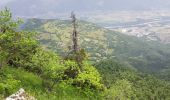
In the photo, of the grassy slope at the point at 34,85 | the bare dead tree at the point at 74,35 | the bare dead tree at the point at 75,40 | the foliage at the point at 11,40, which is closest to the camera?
the foliage at the point at 11,40

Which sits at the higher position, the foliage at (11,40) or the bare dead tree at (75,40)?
the foliage at (11,40)

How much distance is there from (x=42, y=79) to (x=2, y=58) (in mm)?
16737

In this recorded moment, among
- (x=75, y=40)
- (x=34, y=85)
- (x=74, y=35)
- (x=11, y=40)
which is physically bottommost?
(x=34, y=85)

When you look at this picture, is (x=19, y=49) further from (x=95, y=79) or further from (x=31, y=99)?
(x=95, y=79)

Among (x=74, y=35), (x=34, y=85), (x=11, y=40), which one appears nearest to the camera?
(x=11, y=40)

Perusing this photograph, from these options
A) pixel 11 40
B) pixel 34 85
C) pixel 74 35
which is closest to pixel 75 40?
pixel 74 35

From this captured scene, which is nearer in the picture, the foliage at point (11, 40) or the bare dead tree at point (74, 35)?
the foliage at point (11, 40)

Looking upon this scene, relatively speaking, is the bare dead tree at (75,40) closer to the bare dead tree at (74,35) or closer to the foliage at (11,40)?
the bare dead tree at (74,35)

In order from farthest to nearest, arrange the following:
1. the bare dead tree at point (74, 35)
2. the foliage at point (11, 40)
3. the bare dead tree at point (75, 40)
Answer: the bare dead tree at point (75, 40)
the bare dead tree at point (74, 35)
the foliage at point (11, 40)

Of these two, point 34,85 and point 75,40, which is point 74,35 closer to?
point 75,40

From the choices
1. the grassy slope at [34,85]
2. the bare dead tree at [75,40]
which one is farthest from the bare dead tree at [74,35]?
the grassy slope at [34,85]

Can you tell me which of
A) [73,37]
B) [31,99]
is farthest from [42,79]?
[31,99]

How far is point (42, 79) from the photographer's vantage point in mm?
69125

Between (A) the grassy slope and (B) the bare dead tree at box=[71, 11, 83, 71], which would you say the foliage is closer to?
(A) the grassy slope
